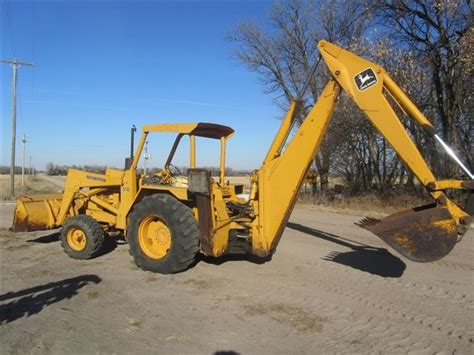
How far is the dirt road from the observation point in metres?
4.69

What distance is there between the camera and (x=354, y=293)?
6.27 metres

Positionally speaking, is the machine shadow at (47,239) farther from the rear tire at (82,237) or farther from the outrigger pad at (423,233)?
the outrigger pad at (423,233)

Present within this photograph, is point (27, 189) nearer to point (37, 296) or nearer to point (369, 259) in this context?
point (37, 296)

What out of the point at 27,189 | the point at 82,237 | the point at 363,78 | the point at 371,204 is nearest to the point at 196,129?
the point at 363,78

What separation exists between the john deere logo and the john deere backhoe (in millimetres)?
14

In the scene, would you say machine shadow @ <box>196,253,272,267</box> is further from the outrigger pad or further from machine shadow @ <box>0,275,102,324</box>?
the outrigger pad

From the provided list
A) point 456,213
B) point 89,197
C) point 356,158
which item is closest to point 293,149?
point 456,213

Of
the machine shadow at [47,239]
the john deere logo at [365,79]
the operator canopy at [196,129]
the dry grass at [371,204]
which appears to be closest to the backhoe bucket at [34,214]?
the machine shadow at [47,239]

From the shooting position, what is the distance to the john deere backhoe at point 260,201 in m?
6.00

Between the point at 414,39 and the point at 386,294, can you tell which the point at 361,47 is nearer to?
the point at 414,39

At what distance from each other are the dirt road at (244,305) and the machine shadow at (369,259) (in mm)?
18

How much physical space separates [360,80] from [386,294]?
9.54 ft

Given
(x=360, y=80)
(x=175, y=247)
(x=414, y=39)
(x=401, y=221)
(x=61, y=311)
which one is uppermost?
(x=414, y=39)

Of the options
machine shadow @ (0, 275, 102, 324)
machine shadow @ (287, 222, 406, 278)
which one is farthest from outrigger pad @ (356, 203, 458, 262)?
machine shadow @ (0, 275, 102, 324)
